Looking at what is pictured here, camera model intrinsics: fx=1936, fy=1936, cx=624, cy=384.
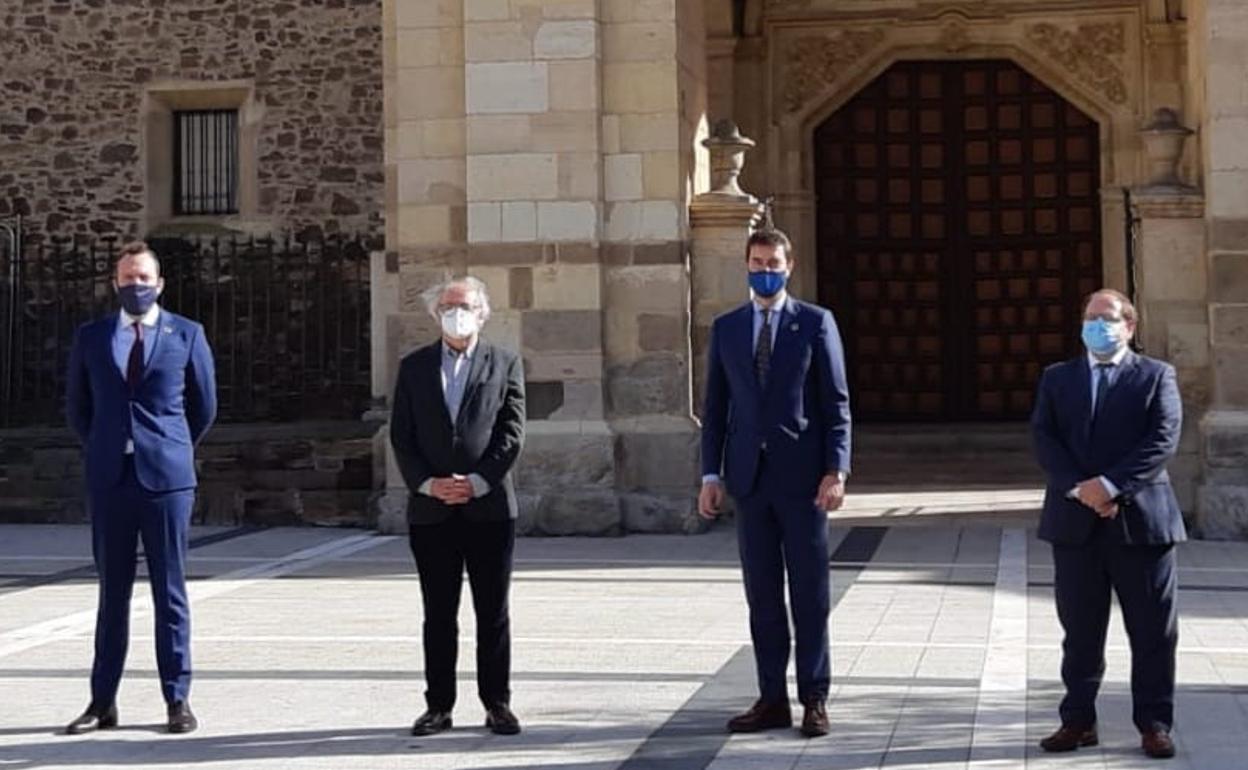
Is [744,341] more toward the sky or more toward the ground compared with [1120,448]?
more toward the sky

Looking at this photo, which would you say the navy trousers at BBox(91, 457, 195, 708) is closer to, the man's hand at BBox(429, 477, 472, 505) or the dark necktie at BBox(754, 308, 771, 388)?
the man's hand at BBox(429, 477, 472, 505)

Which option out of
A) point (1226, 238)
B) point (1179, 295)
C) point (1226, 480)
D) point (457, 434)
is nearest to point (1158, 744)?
point (457, 434)

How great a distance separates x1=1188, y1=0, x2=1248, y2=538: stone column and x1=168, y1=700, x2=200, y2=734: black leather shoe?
8.54m

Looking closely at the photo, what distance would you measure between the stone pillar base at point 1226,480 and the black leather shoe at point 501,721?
25.9ft

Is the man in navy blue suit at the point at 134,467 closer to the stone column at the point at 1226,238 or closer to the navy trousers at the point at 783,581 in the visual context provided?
the navy trousers at the point at 783,581

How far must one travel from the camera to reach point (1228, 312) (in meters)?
13.4

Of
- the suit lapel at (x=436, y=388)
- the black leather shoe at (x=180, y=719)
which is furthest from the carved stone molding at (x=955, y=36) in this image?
the black leather shoe at (x=180, y=719)

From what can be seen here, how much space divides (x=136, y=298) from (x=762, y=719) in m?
2.64

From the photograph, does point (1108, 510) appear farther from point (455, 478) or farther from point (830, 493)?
point (455, 478)

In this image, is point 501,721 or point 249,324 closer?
point 501,721

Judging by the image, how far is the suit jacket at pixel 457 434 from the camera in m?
6.66

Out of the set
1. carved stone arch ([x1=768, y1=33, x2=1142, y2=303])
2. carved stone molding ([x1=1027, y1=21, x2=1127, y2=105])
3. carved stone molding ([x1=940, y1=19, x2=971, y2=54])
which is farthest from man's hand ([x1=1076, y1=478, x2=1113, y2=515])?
carved stone molding ([x1=940, y1=19, x2=971, y2=54])

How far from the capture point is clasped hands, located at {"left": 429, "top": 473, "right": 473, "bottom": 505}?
659cm

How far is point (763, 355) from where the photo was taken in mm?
6723
